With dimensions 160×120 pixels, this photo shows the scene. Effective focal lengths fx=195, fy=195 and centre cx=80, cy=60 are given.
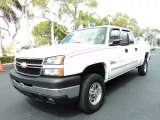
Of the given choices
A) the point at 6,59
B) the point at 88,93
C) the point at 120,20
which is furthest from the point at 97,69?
the point at 120,20

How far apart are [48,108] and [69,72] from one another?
4.58 ft

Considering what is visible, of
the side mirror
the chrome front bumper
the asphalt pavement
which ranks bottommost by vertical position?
the asphalt pavement

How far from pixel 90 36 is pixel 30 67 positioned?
75.7 inches

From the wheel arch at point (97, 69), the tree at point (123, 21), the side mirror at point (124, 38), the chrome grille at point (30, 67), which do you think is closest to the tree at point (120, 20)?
the tree at point (123, 21)

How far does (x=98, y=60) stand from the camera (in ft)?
13.4

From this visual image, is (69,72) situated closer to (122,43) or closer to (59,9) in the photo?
(122,43)

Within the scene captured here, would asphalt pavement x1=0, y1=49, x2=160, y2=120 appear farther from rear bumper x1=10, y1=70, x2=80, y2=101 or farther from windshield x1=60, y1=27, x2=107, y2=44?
windshield x1=60, y1=27, x2=107, y2=44

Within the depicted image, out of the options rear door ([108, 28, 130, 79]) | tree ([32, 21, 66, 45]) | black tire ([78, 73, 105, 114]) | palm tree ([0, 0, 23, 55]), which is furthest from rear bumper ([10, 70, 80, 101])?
tree ([32, 21, 66, 45])

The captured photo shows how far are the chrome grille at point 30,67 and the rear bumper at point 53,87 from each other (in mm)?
111

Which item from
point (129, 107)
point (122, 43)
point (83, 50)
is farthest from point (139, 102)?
point (83, 50)

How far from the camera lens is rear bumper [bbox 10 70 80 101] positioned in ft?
10.8

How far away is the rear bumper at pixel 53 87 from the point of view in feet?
10.8

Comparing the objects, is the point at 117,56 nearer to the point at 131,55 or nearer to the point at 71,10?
the point at 131,55

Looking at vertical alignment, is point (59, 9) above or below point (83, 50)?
above
